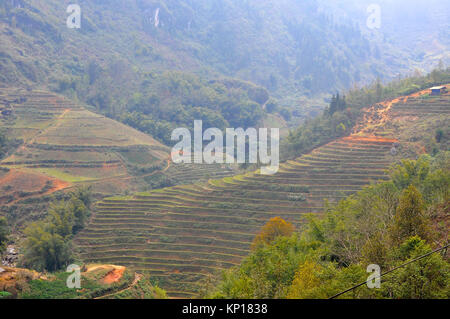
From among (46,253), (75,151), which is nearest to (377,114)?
(75,151)

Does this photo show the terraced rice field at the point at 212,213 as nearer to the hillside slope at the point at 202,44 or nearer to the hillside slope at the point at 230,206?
the hillside slope at the point at 230,206

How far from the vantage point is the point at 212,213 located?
3362cm

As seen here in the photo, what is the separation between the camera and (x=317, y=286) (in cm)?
1471

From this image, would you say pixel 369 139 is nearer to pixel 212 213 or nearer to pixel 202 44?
pixel 212 213

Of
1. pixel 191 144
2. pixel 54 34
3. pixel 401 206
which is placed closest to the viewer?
pixel 401 206

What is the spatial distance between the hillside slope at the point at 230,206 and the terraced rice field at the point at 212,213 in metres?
0.07

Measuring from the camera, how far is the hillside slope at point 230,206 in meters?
29.3

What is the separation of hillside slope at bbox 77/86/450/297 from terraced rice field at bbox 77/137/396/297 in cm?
7

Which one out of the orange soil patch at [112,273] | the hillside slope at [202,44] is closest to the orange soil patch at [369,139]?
the orange soil patch at [112,273]

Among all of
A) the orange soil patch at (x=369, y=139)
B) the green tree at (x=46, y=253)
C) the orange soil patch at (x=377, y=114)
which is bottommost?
the green tree at (x=46, y=253)

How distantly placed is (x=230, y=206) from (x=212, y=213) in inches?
58.3
